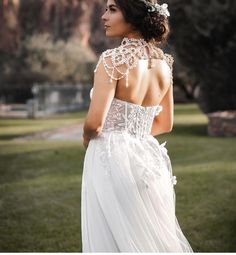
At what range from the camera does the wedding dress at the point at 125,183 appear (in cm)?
179

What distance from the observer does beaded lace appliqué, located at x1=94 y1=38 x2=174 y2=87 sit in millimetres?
1686

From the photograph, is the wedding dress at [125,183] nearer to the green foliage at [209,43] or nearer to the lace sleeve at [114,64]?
the lace sleeve at [114,64]

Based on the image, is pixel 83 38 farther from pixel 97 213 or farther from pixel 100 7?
pixel 97 213

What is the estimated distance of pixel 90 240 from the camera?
1.83m

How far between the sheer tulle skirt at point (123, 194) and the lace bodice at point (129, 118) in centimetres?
2

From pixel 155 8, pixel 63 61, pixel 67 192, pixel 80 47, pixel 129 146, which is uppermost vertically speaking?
pixel 155 8

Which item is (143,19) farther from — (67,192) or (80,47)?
(80,47)

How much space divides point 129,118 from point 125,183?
0.63 ft

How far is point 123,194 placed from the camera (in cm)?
181

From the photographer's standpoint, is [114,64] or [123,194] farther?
[123,194]

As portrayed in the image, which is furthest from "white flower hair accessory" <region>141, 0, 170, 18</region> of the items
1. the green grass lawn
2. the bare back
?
the green grass lawn

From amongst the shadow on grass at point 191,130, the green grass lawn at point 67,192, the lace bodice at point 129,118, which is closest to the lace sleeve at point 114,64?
the lace bodice at point 129,118

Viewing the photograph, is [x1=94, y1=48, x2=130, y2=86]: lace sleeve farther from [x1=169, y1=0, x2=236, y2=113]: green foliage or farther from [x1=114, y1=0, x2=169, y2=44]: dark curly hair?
[x1=169, y1=0, x2=236, y2=113]: green foliage

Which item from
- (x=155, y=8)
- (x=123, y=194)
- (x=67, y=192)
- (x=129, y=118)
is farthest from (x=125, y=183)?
(x=67, y=192)
